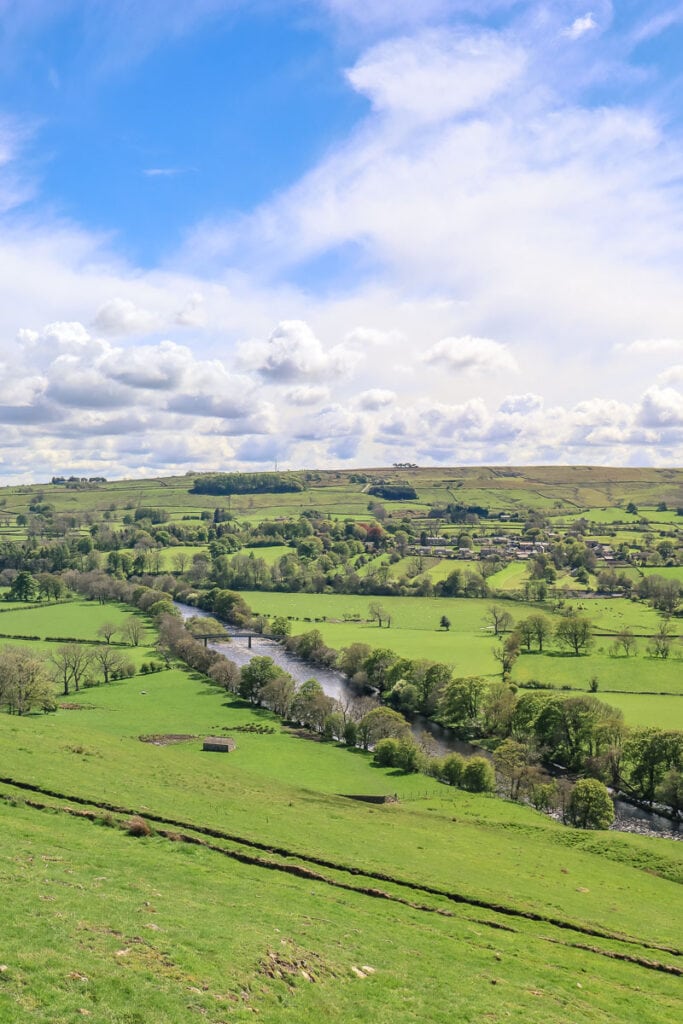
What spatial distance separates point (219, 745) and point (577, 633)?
77.3 m

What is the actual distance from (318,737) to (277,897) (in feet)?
192

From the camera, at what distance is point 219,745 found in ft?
245

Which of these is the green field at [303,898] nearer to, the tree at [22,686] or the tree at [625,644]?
the tree at [22,686]

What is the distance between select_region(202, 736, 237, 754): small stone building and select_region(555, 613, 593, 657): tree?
73.9 m

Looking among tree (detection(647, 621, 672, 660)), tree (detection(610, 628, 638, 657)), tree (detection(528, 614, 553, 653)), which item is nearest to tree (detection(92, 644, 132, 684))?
tree (detection(528, 614, 553, 653))

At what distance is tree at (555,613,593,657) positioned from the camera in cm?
12169

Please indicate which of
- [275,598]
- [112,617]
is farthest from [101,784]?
[275,598]

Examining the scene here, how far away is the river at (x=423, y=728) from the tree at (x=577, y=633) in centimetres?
3991

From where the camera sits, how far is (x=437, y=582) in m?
194

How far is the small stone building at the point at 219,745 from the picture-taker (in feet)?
245

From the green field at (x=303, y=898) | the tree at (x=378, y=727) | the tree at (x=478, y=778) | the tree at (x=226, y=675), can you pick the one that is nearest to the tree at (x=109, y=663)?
the tree at (x=226, y=675)

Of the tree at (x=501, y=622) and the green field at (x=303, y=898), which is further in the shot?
the tree at (x=501, y=622)

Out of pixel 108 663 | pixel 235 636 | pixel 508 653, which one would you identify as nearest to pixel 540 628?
pixel 508 653

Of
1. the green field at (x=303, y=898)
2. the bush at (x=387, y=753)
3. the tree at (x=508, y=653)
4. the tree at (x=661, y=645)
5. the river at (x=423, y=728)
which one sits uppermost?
the green field at (x=303, y=898)
